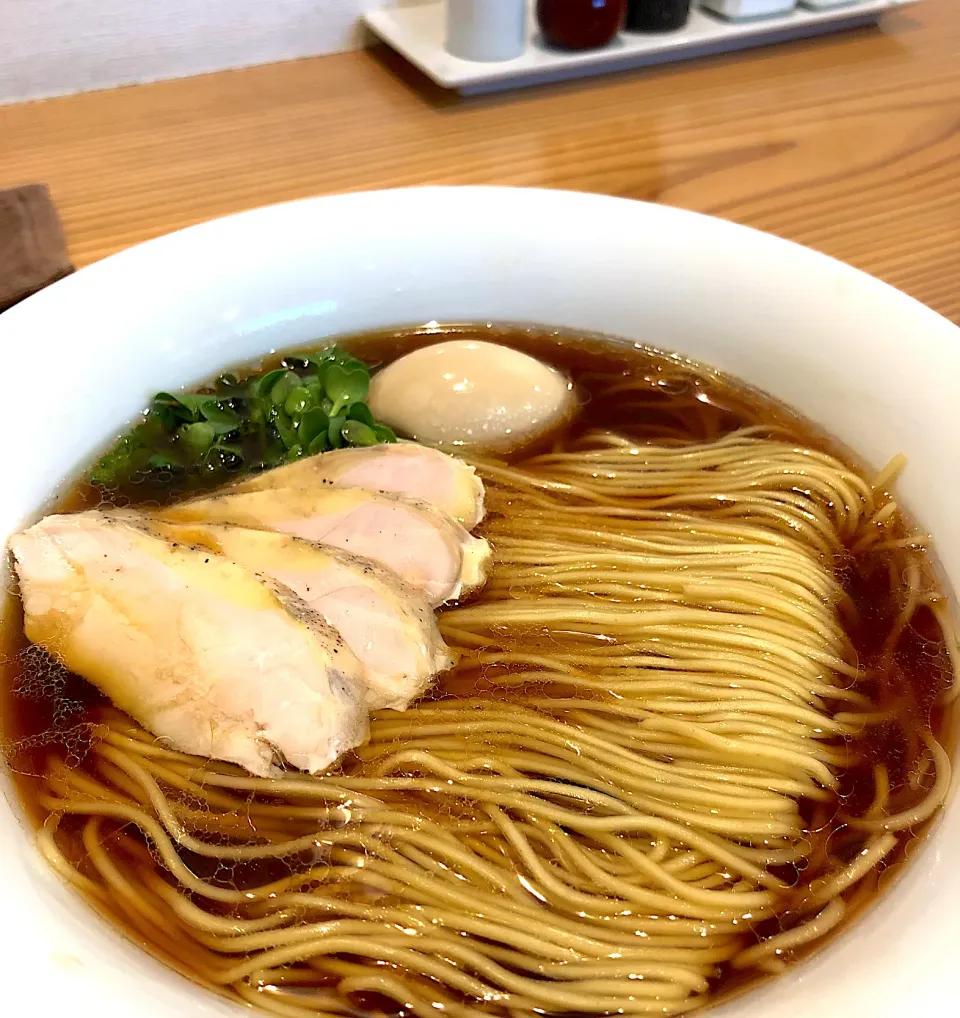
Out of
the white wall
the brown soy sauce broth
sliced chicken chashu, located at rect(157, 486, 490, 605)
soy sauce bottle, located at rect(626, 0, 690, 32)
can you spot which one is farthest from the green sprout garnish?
soy sauce bottle, located at rect(626, 0, 690, 32)

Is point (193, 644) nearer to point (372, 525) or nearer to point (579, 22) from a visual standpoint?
point (372, 525)

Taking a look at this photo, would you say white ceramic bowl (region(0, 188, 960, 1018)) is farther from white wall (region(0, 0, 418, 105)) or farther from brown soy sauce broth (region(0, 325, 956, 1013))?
white wall (region(0, 0, 418, 105))

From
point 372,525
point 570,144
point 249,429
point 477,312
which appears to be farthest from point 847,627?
point 570,144

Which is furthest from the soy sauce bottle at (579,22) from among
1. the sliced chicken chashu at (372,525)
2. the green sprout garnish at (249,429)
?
the sliced chicken chashu at (372,525)

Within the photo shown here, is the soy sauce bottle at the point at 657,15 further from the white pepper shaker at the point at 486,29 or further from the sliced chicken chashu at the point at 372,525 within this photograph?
the sliced chicken chashu at the point at 372,525

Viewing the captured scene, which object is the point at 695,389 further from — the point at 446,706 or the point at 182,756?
the point at 182,756

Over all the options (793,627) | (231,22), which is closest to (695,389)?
(793,627)
